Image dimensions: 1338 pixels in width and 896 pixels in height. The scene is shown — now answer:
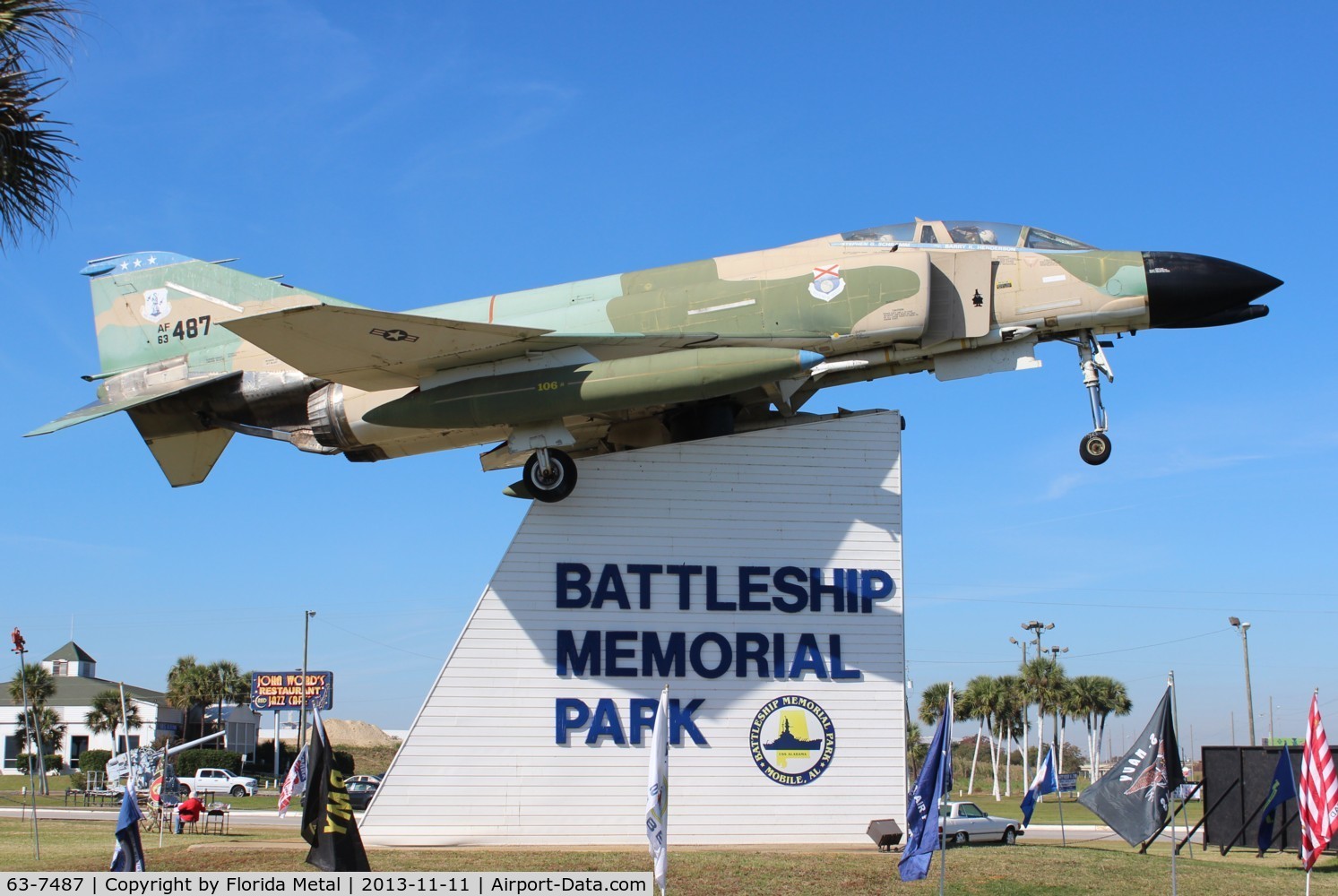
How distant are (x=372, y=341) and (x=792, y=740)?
782 centimetres

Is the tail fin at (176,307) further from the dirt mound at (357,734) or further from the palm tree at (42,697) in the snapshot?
the dirt mound at (357,734)

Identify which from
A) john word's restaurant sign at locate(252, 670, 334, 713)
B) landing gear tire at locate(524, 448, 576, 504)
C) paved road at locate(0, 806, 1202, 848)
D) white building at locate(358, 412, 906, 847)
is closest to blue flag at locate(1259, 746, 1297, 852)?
paved road at locate(0, 806, 1202, 848)

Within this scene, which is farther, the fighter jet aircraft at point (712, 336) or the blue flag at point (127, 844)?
the fighter jet aircraft at point (712, 336)

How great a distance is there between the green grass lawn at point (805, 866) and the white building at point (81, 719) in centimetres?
4400

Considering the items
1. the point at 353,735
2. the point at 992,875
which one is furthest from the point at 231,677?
the point at 992,875

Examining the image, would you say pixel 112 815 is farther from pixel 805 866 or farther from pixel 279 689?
pixel 805 866

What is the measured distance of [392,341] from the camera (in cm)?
1566

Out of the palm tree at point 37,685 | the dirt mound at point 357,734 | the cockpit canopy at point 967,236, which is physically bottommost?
the dirt mound at point 357,734

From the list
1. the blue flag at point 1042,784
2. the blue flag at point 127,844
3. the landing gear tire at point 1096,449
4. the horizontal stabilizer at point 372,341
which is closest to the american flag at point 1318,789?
the landing gear tire at point 1096,449

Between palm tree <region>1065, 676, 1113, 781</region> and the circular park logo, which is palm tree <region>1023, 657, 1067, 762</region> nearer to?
palm tree <region>1065, 676, 1113, 781</region>

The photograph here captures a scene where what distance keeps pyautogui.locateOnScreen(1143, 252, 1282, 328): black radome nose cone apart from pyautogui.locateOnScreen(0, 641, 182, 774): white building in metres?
51.5

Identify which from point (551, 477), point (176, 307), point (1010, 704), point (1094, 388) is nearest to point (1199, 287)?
point (1094, 388)

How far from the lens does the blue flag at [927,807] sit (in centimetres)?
1250

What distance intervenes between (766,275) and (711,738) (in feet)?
21.1
